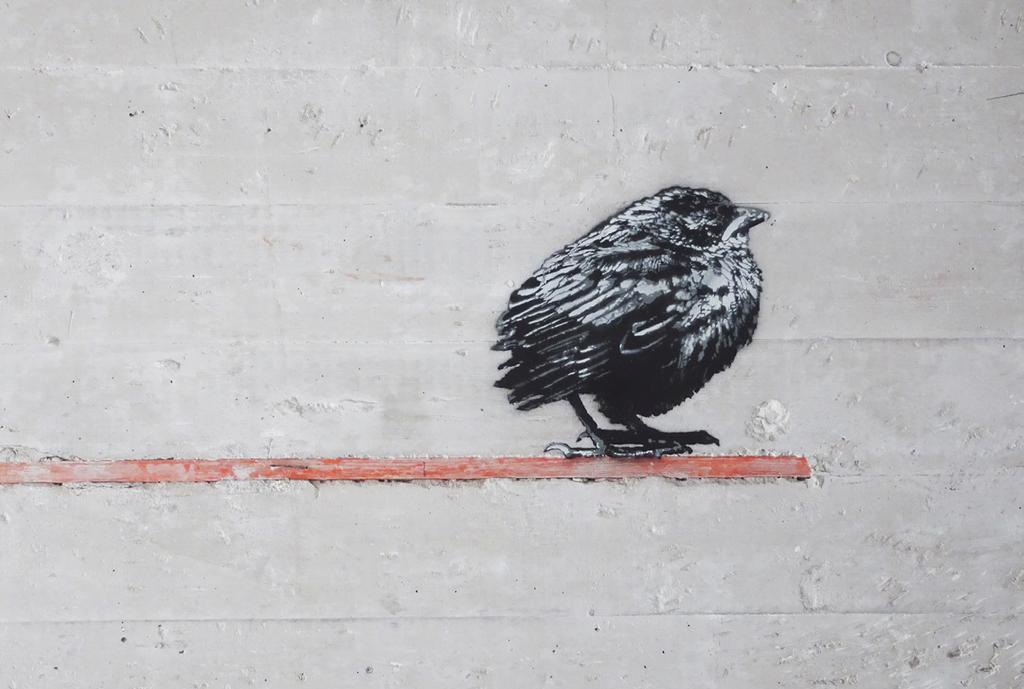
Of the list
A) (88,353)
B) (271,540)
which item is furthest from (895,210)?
(88,353)

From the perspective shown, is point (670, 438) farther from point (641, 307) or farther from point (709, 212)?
point (709, 212)

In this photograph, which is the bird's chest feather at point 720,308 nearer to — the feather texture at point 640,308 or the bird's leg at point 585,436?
the feather texture at point 640,308

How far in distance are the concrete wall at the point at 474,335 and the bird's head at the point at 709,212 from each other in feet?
0.14

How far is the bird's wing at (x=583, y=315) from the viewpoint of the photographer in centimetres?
207

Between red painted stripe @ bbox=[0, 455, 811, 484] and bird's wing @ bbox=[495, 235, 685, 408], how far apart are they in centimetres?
23

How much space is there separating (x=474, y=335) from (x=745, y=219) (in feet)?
2.93

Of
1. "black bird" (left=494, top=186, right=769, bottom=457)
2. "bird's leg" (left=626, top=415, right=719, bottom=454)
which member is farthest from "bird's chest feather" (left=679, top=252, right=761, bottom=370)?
"bird's leg" (left=626, top=415, right=719, bottom=454)

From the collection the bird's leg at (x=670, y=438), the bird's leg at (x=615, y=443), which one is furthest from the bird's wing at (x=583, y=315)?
the bird's leg at (x=670, y=438)

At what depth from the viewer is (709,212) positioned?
2.07 m

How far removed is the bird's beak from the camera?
2068 mm

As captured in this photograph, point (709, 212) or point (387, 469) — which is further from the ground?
point (709, 212)

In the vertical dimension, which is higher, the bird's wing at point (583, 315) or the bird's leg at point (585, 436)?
the bird's wing at point (583, 315)

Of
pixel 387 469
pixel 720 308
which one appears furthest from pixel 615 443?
pixel 387 469

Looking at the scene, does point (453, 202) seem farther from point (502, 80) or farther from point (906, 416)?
point (906, 416)
